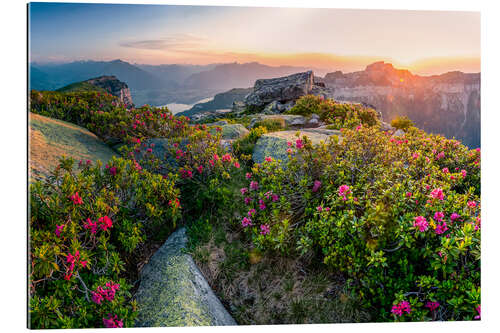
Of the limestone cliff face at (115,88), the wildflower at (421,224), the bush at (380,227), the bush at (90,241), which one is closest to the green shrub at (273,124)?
the limestone cliff face at (115,88)

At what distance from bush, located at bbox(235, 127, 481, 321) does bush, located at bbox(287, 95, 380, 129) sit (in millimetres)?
2840

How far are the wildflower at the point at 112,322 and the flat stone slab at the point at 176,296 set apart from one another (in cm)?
17

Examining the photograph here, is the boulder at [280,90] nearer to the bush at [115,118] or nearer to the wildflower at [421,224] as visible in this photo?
the bush at [115,118]

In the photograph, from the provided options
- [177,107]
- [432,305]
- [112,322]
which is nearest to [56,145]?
[177,107]

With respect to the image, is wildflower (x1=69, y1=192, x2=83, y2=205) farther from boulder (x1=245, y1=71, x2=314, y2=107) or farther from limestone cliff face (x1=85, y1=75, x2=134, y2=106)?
boulder (x1=245, y1=71, x2=314, y2=107)

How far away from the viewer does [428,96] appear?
16.9ft

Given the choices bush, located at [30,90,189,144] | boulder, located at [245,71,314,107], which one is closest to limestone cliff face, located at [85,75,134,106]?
bush, located at [30,90,189,144]

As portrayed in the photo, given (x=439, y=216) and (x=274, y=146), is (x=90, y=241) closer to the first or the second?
(x=274, y=146)

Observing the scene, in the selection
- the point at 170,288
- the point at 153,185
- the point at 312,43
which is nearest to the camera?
the point at 170,288

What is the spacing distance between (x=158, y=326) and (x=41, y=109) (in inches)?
215

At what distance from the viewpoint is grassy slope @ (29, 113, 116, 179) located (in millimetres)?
3872
